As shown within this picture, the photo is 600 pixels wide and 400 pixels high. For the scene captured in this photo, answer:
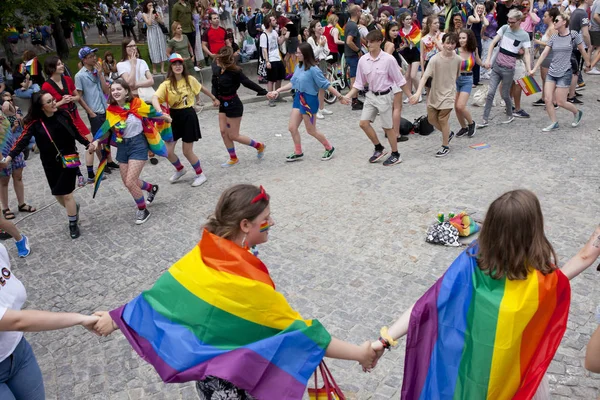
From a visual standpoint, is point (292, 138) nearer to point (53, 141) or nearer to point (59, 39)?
point (53, 141)

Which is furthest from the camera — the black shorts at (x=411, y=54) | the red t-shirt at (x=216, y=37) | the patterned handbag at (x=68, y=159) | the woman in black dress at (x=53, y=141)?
the red t-shirt at (x=216, y=37)

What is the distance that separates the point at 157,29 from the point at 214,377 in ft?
42.4

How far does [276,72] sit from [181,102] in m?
5.44

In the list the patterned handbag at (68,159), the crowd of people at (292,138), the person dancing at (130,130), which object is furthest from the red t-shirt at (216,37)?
the patterned handbag at (68,159)

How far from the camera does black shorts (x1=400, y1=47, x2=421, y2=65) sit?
12.1m

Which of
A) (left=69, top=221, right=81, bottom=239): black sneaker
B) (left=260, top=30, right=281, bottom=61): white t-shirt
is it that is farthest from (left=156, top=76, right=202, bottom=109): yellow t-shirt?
(left=260, top=30, right=281, bottom=61): white t-shirt

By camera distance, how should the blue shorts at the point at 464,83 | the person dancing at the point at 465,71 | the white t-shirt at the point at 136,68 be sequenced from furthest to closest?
the white t-shirt at the point at 136,68, the blue shorts at the point at 464,83, the person dancing at the point at 465,71

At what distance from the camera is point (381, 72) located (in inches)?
326

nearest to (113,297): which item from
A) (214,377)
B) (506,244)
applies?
(214,377)

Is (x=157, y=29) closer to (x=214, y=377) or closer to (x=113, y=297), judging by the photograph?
(x=113, y=297)

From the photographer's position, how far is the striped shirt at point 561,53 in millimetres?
9219

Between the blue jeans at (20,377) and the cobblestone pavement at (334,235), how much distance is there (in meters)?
1.14

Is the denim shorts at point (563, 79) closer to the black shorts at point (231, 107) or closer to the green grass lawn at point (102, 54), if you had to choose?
the black shorts at point (231, 107)

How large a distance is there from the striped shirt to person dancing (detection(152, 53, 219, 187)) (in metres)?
5.79
